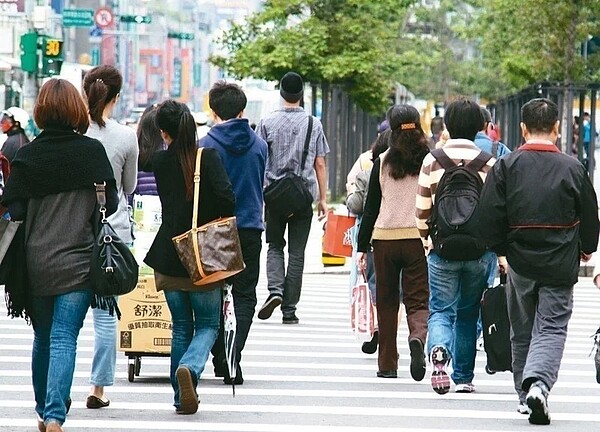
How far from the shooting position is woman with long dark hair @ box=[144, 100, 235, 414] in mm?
8938

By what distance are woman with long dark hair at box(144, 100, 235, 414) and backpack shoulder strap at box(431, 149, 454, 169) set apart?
56.3 inches

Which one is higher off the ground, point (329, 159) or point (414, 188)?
point (414, 188)

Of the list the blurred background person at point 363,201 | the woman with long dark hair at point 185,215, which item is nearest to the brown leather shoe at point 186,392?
the woman with long dark hair at point 185,215

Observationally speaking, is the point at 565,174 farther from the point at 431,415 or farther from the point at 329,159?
the point at 329,159

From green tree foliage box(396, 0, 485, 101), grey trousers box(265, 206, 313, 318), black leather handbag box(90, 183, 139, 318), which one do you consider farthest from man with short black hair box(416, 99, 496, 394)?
green tree foliage box(396, 0, 485, 101)

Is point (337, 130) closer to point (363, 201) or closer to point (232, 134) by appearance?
point (363, 201)

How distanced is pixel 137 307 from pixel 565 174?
2.99m

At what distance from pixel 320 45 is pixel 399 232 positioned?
2508cm

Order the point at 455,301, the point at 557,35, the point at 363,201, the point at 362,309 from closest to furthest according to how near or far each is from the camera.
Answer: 1. the point at 455,301
2. the point at 362,309
3. the point at 363,201
4. the point at 557,35

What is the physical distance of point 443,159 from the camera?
979cm

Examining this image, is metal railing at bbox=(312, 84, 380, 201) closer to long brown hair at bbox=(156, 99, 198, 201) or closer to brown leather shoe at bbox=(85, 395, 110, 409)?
brown leather shoe at bbox=(85, 395, 110, 409)

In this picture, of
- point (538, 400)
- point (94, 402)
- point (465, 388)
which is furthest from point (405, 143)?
point (94, 402)

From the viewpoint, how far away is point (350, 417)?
923 centimetres

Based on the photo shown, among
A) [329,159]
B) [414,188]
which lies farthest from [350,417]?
[329,159]
